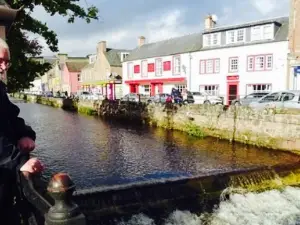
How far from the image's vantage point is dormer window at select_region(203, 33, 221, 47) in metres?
34.0

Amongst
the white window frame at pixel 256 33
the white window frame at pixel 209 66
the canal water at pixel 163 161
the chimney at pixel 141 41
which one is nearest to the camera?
the canal water at pixel 163 161

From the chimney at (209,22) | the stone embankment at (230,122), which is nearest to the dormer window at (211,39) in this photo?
the chimney at (209,22)

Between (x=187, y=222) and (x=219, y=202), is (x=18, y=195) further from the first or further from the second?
(x=219, y=202)

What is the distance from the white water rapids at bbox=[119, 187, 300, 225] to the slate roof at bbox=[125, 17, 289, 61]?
22.7m

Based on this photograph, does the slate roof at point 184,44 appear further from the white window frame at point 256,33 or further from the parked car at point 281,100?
the parked car at point 281,100

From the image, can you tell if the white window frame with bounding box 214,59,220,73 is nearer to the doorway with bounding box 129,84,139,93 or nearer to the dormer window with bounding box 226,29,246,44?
the dormer window with bounding box 226,29,246,44

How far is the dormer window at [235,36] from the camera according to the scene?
31844 millimetres

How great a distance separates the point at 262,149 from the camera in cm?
1480

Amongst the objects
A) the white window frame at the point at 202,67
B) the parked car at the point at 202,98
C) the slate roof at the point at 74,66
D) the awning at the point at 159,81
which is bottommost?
the parked car at the point at 202,98

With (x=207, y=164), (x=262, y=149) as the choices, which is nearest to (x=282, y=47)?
(x=262, y=149)

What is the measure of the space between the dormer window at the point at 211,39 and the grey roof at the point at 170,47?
103 cm

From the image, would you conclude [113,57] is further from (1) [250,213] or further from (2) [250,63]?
(1) [250,213]

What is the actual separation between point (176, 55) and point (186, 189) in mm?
30853

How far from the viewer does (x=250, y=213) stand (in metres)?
8.25
